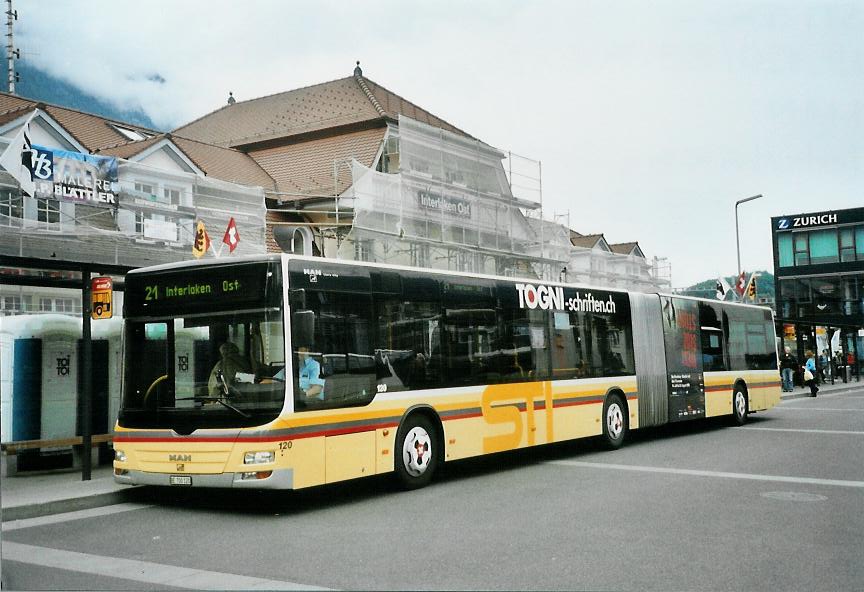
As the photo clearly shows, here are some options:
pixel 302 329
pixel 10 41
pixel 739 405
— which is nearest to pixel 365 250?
pixel 739 405

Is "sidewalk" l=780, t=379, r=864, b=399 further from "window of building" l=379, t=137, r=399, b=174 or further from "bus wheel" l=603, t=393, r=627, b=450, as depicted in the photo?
"bus wheel" l=603, t=393, r=627, b=450

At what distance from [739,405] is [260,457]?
14.9 metres

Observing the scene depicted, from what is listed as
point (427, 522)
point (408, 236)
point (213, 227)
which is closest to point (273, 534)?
point (427, 522)

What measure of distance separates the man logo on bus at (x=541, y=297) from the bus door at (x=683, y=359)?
14.0 feet

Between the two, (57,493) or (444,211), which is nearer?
(57,493)

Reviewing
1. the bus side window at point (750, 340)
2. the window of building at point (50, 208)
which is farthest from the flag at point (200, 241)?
the bus side window at point (750, 340)

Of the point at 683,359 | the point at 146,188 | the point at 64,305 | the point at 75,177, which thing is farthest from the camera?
the point at 146,188

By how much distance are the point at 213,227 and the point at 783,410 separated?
18100 millimetres

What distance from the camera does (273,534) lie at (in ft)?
27.3

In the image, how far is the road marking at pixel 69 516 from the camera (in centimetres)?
915

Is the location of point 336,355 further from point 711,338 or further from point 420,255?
point 420,255

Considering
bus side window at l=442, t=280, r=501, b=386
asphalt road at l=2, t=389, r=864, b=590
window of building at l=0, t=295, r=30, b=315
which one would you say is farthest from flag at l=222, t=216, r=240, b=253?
asphalt road at l=2, t=389, r=864, b=590

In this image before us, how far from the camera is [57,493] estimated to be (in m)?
10.4

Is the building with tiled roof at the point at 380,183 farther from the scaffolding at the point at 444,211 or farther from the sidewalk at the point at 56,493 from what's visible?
the sidewalk at the point at 56,493
